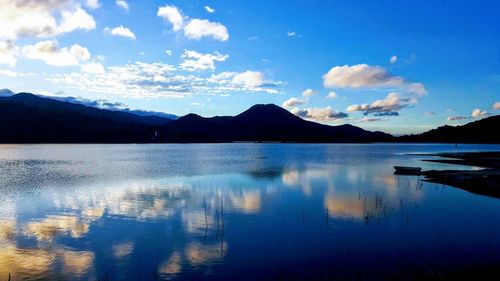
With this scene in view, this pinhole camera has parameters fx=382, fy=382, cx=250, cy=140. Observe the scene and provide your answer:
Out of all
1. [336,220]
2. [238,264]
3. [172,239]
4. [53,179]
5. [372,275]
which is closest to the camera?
[372,275]

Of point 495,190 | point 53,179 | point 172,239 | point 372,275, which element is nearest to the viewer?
point 372,275

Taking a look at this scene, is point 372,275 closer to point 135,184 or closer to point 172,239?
point 172,239

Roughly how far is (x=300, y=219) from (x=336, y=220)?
2857 mm

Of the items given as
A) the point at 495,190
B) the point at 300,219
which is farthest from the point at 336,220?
the point at 495,190

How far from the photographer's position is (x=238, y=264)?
1969 centimetres

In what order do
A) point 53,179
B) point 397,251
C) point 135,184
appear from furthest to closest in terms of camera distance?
point 53,179
point 135,184
point 397,251

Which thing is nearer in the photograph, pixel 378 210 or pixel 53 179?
pixel 378 210

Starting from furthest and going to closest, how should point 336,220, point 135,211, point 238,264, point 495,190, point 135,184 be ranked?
1. point 135,184
2. point 495,190
3. point 135,211
4. point 336,220
5. point 238,264

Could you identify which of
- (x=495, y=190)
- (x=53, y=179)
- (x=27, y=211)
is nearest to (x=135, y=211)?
(x=27, y=211)

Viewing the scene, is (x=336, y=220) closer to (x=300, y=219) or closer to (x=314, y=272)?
(x=300, y=219)

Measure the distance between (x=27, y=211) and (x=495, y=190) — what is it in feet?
166

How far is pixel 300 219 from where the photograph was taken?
31078 millimetres

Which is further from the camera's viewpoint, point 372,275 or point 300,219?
point 300,219

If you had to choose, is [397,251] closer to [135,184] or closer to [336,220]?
[336,220]
